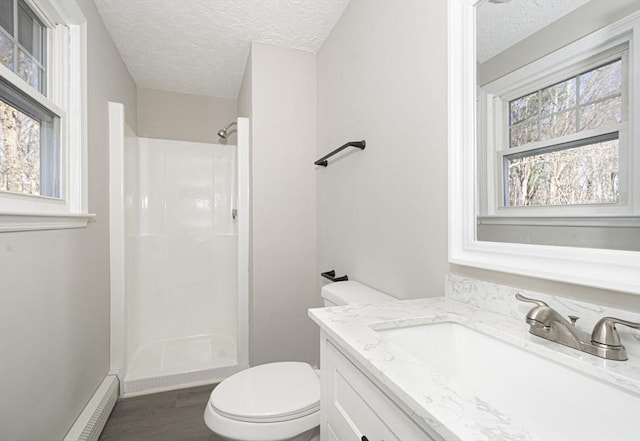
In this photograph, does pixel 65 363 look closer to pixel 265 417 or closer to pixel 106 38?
pixel 265 417

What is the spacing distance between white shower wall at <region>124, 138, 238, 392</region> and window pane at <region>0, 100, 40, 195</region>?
112 cm

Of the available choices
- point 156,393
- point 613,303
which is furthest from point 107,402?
point 613,303

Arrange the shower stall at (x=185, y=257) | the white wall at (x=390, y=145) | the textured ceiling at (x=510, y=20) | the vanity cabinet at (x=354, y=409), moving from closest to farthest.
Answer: the vanity cabinet at (x=354, y=409), the textured ceiling at (x=510, y=20), the white wall at (x=390, y=145), the shower stall at (x=185, y=257)

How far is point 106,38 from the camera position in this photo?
1.88 meters

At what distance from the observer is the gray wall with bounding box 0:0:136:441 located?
98cm

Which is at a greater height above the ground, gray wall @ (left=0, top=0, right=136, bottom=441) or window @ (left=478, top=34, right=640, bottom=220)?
window @ (left=478, top=34, right=640, bottom=220)

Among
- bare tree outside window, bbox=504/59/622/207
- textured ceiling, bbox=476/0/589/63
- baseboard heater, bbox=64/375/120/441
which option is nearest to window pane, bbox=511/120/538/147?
bare tree outside window, bbox=504/59/622/207

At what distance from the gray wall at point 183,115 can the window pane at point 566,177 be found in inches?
103

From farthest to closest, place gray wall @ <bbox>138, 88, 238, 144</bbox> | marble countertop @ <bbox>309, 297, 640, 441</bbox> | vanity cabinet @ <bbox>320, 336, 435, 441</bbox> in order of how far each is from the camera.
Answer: gray wall @ <bbox>138, 88, 238, 144</bbox> → vanity cabinet @ <bbox>320, 336, 435, 441</bbox> → marble countertop @ <bbox>309, 297, 640, 441</bbox>

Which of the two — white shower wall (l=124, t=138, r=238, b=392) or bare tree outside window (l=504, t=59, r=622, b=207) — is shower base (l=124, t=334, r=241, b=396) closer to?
white shower wall (l=124, t=138, r=238, b=392)

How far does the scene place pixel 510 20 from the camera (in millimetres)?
838

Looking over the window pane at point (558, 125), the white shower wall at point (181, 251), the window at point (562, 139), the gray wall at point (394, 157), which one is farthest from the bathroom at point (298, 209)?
the white shower wall at point (181, 251)

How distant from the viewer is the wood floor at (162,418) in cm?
158

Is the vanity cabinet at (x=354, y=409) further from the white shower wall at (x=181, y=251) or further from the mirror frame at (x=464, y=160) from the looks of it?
the white shower wall at (x=181, y=251)
